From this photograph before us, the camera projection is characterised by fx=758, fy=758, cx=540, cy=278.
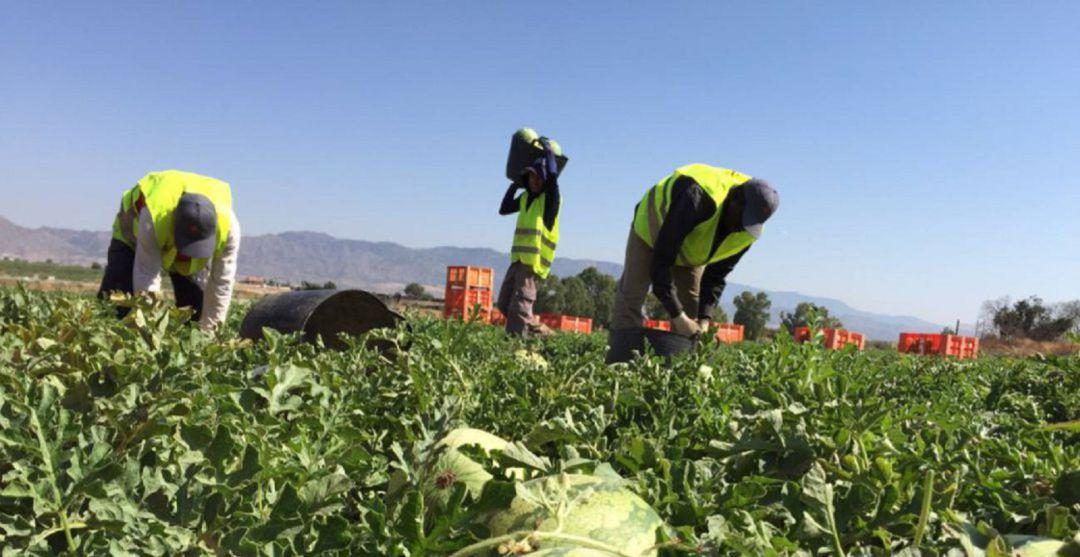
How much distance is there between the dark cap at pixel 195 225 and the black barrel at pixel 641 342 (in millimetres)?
3163

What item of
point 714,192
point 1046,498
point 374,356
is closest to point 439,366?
point 374,356

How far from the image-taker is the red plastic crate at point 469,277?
54.9 feet

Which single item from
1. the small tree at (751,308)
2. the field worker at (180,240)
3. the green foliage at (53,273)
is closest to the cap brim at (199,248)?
the field worker at (180,240)

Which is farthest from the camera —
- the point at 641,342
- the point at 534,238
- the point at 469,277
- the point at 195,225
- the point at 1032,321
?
the point at 1032,321

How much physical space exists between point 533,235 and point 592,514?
815cm

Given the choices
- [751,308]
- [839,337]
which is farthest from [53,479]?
[751,308]

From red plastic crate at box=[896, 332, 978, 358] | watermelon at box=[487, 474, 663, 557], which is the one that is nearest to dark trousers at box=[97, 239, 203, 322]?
watermelon at box=[487, 474, 663, 557]

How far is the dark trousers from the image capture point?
21.0 feet

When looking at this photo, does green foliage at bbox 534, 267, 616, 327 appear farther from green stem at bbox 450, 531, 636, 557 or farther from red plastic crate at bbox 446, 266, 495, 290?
green stem at bbox 450, 531, 636, 557

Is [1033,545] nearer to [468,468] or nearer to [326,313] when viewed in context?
[468,468]

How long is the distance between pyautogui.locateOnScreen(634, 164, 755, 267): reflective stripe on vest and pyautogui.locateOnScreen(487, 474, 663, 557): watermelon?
5.18 meters

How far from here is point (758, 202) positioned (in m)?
5.84

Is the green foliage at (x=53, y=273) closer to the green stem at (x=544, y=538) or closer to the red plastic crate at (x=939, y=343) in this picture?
the red plastic crate at (x=939, y=343)

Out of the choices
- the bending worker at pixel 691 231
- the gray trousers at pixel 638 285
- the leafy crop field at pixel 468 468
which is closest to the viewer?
the leafy crop field at pixel 468 468
